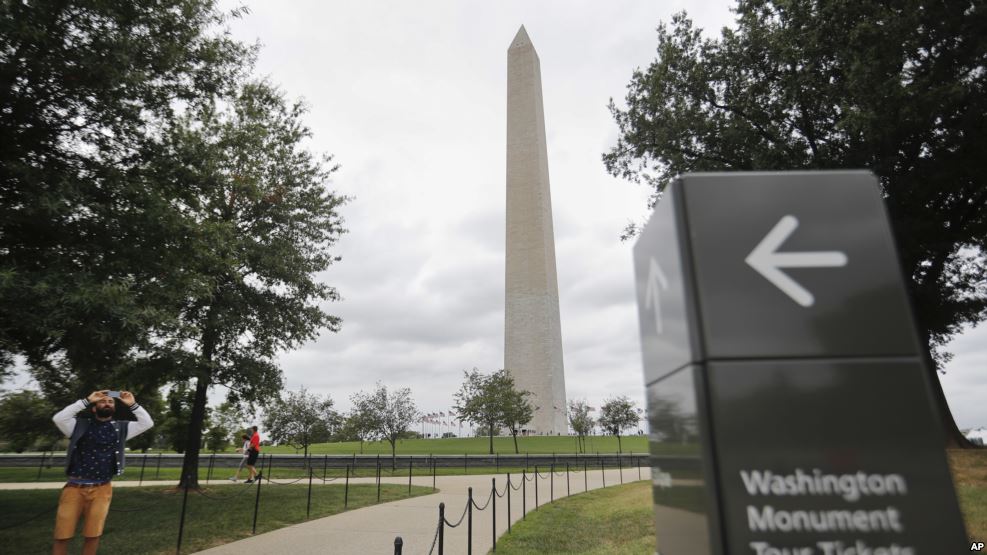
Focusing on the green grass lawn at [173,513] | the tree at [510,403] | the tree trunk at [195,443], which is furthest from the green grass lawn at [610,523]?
the tree at [510,403]

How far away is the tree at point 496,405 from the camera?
38.3 meters

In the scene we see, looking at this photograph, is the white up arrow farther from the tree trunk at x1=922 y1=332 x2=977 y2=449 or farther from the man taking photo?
the tree trunk at x1=922 y1=332 x2=977 y2=449

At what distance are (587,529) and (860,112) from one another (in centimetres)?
1048

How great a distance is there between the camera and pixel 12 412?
102 ft

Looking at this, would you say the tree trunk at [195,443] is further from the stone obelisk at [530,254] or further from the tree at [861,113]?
the stone obelisk at [530,254]

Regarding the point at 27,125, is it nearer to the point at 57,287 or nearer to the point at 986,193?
the point at 57,287

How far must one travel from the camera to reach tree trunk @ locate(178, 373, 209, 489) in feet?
52.8

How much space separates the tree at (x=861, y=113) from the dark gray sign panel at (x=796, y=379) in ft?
38.8

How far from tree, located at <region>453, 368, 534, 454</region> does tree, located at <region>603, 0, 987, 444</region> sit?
74.9 feet

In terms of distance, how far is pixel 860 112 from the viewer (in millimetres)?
12016

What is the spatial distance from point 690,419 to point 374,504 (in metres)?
13.5

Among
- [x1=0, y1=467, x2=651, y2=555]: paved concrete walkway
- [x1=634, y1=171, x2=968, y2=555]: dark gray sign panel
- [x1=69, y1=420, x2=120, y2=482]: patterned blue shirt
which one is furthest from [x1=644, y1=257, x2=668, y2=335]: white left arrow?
[x1=69, y1=420, x2=120, y2=482]: patterned blue shirt

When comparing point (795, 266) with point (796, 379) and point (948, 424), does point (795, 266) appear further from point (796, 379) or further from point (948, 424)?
point (948, 424)

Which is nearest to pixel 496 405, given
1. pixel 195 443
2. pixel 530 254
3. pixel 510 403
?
pixel 510 403
